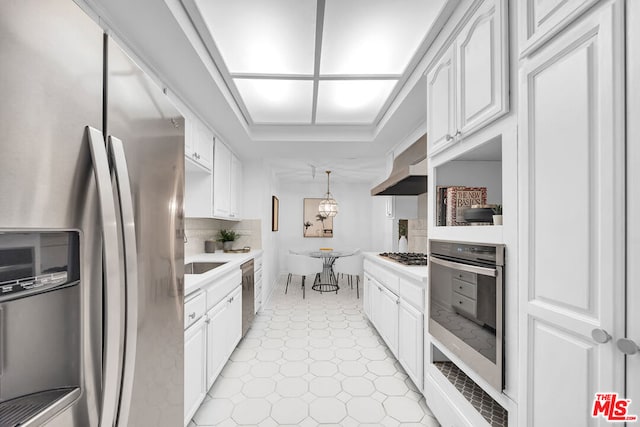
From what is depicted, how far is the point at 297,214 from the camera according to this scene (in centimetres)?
752

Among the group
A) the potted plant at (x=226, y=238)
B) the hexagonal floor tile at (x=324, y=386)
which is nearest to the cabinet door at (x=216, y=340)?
the hexagonal floor tile at (x=324, y=386)

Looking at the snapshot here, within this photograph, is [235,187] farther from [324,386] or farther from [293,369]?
[324,386]

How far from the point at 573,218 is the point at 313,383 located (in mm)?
2081

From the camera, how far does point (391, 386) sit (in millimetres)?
2266

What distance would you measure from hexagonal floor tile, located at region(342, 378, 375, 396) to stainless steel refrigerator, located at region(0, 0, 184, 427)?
169cm

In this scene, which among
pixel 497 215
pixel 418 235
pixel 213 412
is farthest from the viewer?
pixel 418 235

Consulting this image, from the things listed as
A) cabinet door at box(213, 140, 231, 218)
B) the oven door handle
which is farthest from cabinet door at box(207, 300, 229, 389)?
the oven door handle

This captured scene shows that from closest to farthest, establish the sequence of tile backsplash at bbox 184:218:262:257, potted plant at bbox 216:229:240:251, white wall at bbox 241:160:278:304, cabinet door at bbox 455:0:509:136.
Answer: cabinet door at bbox 455:0:509:136
tile backsplash at bbox 184:218:262:257
potted plant at bbox 216:229:240:251
white wall at bbox 241:160:278:304

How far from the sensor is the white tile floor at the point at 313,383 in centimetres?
190

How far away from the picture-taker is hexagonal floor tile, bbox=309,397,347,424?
1890 mm

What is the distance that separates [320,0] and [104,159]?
1.44m

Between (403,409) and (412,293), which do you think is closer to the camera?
(403,409)

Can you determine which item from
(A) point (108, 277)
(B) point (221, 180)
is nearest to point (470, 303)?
(A) point (108, 277)

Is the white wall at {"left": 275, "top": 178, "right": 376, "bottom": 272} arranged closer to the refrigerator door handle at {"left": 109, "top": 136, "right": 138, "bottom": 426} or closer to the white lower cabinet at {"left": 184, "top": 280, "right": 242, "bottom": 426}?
the white lower cabinet at {"left": 184, "top": 280, "right": 242, "bottom": 426}
